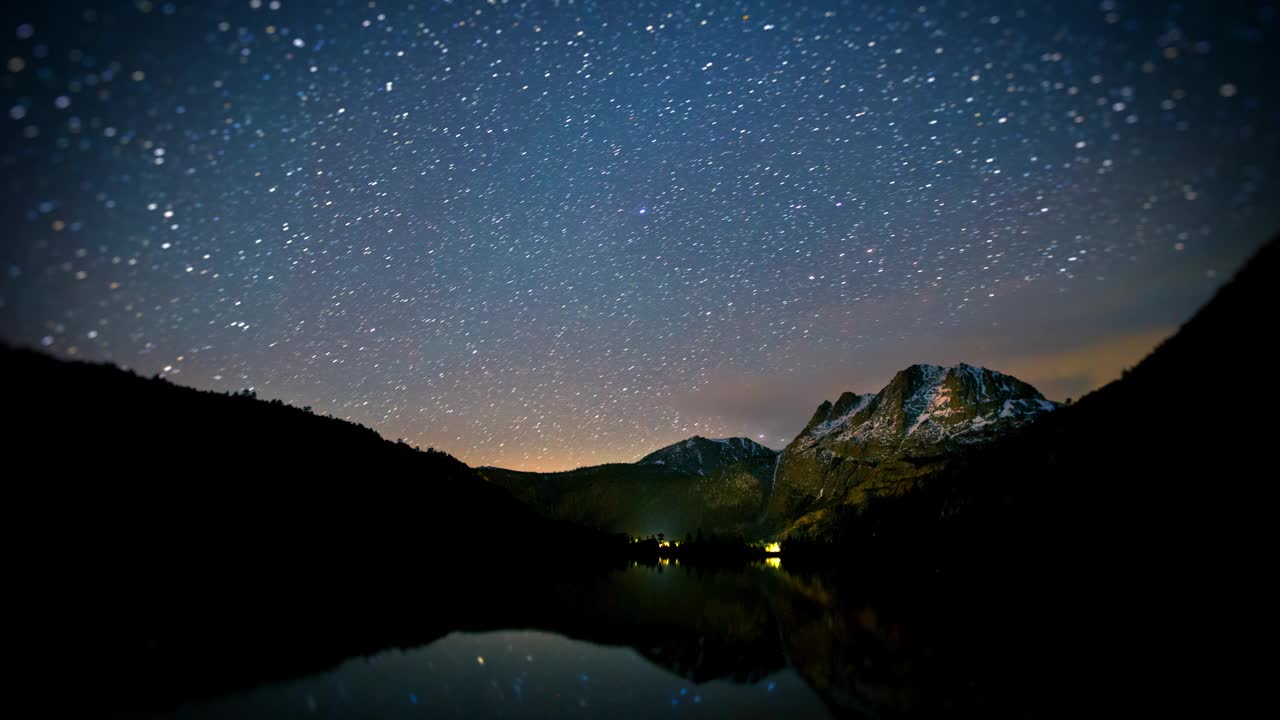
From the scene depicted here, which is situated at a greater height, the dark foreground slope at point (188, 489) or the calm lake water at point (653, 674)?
the dark foreground slope at point (188, 489)

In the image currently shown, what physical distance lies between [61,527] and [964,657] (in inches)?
1655

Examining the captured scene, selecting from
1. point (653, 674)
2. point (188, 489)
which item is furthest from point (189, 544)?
point (653, 674)

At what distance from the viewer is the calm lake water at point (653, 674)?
36.2 feet

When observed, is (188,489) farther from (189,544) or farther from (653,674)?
(653,674)


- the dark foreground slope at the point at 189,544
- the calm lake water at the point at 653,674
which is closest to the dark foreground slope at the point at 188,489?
the dark foreground slope at the point at 189,544

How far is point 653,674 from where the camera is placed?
14711 millimetres

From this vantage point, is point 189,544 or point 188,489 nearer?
point 189,544

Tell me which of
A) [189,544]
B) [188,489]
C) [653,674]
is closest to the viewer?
[653,674]

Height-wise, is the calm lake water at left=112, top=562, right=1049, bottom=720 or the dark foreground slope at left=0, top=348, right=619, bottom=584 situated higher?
the dark foreground slope at left=0, top=348, right=619, bottom=584

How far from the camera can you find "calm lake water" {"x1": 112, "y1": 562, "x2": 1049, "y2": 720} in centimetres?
1105

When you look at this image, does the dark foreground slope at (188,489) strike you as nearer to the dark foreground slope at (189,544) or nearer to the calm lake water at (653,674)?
the dark foreground slope at (189,544)

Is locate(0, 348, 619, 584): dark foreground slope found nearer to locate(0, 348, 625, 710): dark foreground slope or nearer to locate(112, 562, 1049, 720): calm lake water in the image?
locate(0, 348, 625, 710): dark foreground slope

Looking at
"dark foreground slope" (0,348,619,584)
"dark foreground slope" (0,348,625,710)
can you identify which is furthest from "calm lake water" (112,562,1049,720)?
"dark foreground slope" (0,348,619,584)

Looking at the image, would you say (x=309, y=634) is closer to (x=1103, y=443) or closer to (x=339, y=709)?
(x=339, y=709)
